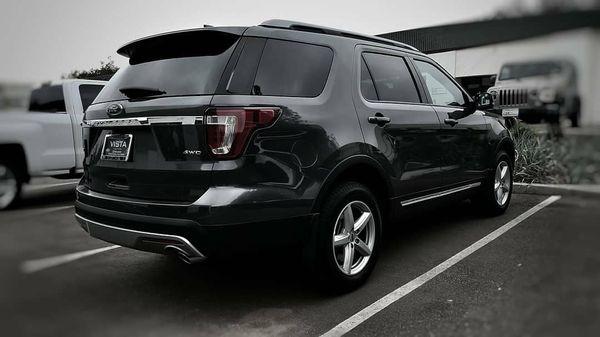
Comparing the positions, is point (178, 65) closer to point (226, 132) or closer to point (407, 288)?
point (226, 132)

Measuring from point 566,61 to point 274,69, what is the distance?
2.23 m

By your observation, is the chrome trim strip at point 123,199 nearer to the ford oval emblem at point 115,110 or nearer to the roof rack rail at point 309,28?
the ford oval emblem at point 115,110

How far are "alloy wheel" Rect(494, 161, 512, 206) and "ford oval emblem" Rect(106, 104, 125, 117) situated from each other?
13.0ft

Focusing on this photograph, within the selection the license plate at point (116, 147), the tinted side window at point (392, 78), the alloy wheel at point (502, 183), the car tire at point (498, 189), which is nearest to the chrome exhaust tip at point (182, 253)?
the license plate at point (116, 147)

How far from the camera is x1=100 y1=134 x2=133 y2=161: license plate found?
2787mm

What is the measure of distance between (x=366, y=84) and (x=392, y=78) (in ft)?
1.46

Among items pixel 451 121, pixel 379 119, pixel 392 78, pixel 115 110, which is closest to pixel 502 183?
pixel 451 121

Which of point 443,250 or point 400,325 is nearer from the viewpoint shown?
point 400,325

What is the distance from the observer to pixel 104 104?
10.1 feet

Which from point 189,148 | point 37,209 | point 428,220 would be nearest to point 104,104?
point 189,148

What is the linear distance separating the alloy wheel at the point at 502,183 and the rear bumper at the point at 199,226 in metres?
3.14

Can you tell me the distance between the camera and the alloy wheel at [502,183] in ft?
16.9

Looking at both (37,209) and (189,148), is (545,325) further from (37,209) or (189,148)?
(189,148)

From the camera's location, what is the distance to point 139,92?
2877 millimetres
